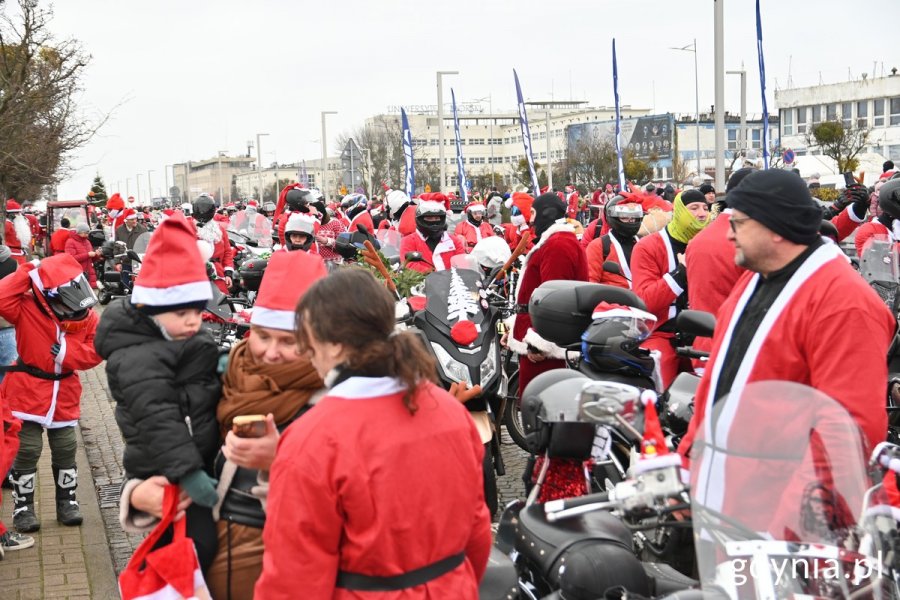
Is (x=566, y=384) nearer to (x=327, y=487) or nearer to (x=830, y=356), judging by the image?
(x=830, y=356)

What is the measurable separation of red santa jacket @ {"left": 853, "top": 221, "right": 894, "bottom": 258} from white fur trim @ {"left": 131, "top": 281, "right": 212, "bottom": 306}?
5.91m

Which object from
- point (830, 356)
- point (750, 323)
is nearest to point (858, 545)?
point (830, 356)

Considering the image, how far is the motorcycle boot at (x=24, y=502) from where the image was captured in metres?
6.74

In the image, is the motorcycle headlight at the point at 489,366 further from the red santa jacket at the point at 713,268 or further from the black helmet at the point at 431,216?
the black helmet at the point at 431,216

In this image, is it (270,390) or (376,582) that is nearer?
(376,582)

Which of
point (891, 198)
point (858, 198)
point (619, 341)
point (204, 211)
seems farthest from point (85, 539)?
point (204, 211)

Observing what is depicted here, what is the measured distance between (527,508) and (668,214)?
585cm

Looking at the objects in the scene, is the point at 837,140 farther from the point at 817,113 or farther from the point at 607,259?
the point at 607,259

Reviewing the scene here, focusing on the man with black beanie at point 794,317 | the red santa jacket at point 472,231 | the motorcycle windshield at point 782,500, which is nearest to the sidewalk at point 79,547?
the man with black beanie at point 794,317

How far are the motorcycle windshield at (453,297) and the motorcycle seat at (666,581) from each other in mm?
3061

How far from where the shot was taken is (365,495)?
8.39 feet

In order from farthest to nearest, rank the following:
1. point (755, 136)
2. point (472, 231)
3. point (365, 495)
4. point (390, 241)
→ point (755, 136), point (472, 231), point (390, 241), point (365, 495)

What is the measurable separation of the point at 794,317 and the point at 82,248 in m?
21.5

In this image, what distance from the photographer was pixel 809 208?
353 cm
